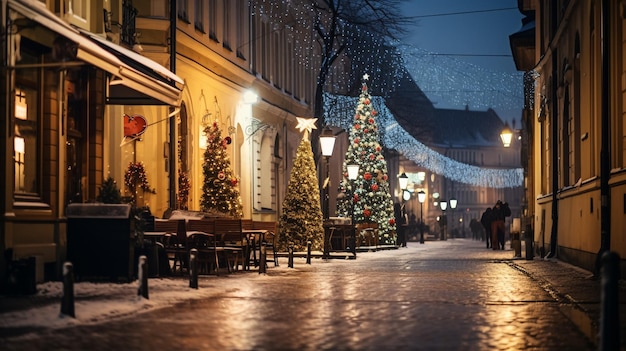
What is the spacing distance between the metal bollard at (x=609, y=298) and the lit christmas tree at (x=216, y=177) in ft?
73.1

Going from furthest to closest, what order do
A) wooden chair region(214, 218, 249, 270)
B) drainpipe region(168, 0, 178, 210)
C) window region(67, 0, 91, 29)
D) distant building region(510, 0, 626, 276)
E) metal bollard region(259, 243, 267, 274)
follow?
drainpipe region(168, 0, 178, 210) → wooden chair region(214, 218, 249, 270) → metal bollard region(259, 243, 267, 274) → window region(67, 0, 91, 29) → distant building region(510, 0, 626, 276)

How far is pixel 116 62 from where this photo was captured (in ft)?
55.8

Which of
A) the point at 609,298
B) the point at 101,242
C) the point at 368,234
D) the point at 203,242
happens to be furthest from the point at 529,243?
the point at 609,298

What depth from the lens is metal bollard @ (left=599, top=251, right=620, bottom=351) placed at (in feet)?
30.3

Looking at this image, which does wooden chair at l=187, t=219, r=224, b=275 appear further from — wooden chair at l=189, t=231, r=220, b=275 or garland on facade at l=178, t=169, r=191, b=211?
garland on facade at l=178, t=169, r=191, b=211

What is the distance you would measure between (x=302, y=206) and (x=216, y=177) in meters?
4.94

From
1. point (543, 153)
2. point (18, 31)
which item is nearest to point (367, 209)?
point (543, 153)

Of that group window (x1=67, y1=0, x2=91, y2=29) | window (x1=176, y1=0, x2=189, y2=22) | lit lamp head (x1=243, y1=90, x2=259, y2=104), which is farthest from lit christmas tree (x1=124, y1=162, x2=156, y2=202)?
lit lamp head (x1=243, y1=90, x2=259, y2=104)

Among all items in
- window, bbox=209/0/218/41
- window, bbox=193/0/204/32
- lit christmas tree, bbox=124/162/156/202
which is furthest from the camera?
window, bbox=209/0/218/41

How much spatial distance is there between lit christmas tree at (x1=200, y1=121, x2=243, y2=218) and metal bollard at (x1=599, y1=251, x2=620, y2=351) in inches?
877

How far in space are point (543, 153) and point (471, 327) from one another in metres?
24.5

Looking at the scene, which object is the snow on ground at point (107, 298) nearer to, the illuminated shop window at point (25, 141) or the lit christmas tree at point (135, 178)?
the illuminated shop window at point (25, 141)

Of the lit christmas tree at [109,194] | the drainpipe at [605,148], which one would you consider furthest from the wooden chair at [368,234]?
the lit christmas tree at [109,194]

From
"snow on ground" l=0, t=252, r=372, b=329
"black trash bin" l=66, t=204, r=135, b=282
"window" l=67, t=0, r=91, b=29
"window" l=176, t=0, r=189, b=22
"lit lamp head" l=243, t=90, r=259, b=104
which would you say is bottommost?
"snow on ground" l=0, t=252, r=372, b=329
